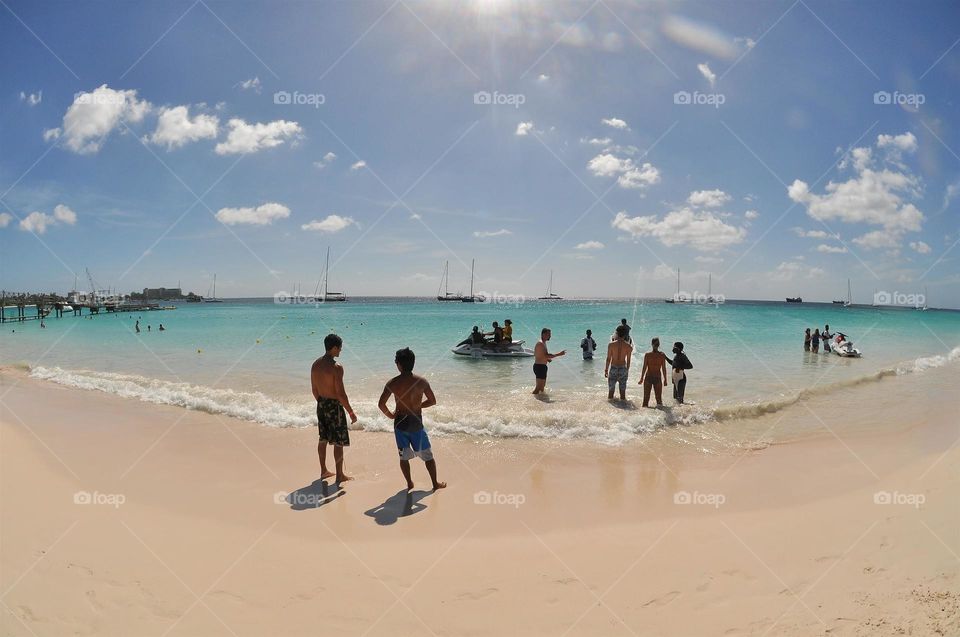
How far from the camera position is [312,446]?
824 cm

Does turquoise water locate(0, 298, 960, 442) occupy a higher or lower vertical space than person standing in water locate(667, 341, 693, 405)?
lower

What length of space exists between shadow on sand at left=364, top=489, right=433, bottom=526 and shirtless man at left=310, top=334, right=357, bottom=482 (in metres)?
0.99

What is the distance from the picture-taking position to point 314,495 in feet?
19.6

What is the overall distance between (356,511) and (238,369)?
45.7ft

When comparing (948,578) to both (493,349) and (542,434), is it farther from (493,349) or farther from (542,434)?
(493,349)

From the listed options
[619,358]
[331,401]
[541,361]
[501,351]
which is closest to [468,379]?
[541,361]

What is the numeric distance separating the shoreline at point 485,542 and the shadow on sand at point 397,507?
3cm

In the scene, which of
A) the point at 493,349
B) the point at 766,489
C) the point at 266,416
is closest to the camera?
the point at 766,489

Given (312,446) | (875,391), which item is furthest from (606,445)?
(875,391)

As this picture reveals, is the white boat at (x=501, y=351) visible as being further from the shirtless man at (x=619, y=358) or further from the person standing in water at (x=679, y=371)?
the person standing in water at (x=679, y=371)

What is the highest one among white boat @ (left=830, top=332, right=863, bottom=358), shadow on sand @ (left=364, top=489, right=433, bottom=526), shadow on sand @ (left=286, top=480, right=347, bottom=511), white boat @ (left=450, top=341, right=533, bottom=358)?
white boat @ (left=830, top=332, right=863, bottom=358)

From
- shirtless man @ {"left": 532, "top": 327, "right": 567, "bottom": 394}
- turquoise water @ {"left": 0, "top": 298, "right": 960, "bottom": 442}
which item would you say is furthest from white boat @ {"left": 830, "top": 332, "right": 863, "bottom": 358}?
shirtless man @ {"left": 532, "top": 327, "right": 567, "bottom": 394}

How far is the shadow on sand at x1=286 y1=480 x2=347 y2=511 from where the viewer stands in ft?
18.6

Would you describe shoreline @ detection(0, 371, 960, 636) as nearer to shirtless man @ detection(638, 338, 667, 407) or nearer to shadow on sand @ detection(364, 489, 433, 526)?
shadow on sand @ detection(364, 489, 433, 526)
